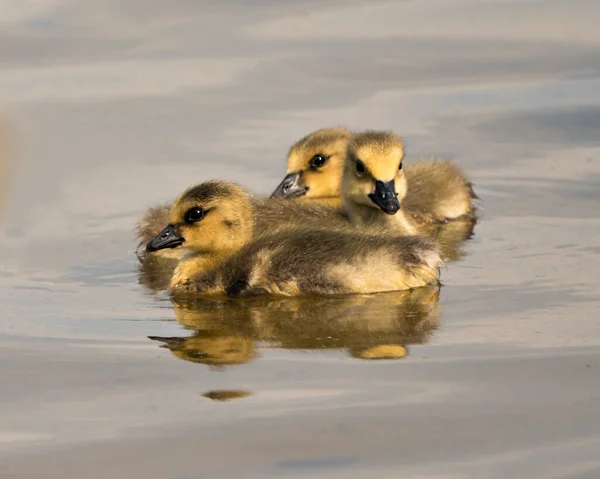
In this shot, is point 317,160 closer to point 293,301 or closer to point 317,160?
point 317,160

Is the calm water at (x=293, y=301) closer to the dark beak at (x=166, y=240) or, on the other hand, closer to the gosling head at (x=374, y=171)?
the dark beak at (x=166, y=240)

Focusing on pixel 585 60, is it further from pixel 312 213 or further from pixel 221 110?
pixel 312 213

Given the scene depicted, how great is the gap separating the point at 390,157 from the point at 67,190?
1.95m

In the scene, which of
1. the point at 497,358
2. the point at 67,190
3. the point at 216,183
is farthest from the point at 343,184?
the point at 497,358

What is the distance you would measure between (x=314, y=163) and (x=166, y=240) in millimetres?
1537

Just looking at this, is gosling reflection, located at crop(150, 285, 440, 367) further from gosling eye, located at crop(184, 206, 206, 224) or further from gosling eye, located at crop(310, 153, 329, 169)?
gosling eye, located at crop(310, 153, 329, 169)

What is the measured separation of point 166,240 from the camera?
23.2 ft

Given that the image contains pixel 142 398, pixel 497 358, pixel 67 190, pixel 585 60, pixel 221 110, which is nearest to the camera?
pixel 142 398

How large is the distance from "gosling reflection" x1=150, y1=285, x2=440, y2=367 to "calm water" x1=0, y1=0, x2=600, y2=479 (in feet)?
0.06

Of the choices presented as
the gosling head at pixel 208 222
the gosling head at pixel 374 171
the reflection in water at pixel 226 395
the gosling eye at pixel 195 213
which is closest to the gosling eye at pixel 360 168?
the gosling head at pixel 374 171

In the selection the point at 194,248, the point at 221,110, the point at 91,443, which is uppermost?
the point at 221,110

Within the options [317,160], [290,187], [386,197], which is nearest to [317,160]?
[317,160]

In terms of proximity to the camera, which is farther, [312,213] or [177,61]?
[177,61]

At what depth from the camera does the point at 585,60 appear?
10422 mm
